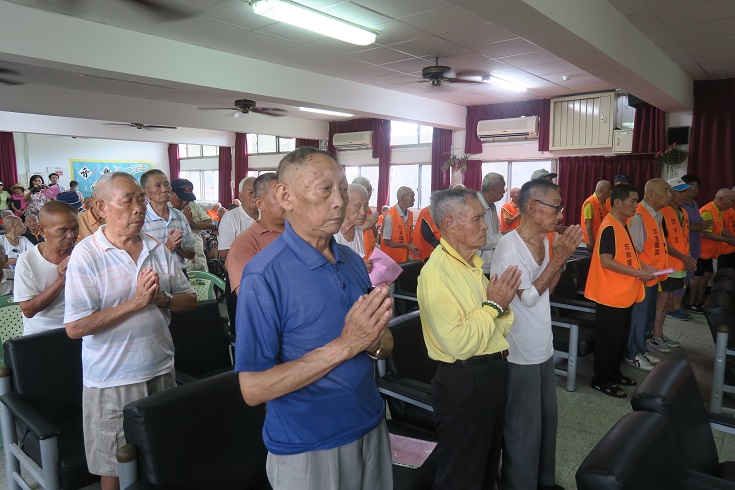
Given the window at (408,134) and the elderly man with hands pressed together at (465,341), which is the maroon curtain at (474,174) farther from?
the elderly man with hands pressed together at (465,341)

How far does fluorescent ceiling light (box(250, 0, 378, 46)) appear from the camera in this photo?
3873 millimetres

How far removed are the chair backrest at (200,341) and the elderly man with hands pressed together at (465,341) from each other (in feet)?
4.63

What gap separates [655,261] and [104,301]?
12.9ft

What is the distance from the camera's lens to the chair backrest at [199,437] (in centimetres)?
141

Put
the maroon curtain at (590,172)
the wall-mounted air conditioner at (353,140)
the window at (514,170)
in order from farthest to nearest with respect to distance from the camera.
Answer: the wall-mounted air conditioner at (353,140) < the window at (514,170) < the maroon curtain at (590,172)

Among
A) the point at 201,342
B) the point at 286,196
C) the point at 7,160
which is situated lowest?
the point at 201,342

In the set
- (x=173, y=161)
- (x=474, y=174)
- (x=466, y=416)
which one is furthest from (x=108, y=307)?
(x=173, y=161)

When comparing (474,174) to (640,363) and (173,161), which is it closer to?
(640,363)

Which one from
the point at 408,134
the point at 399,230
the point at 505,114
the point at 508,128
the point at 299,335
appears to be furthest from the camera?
the point at 408,134

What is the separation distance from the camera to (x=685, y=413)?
1563mm

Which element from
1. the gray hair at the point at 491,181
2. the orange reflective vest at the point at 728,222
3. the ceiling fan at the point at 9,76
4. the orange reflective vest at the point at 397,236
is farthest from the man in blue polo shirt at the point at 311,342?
the orange reflective vest at the point at 728,222

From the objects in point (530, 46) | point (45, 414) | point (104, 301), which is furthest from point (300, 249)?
point (530, 46)

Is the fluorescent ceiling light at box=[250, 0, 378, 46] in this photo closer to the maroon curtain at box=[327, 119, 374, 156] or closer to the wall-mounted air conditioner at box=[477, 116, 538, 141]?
the wall-mounted air conditioner at box=[477, 116, 538, 141]

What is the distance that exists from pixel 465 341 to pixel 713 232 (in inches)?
218
